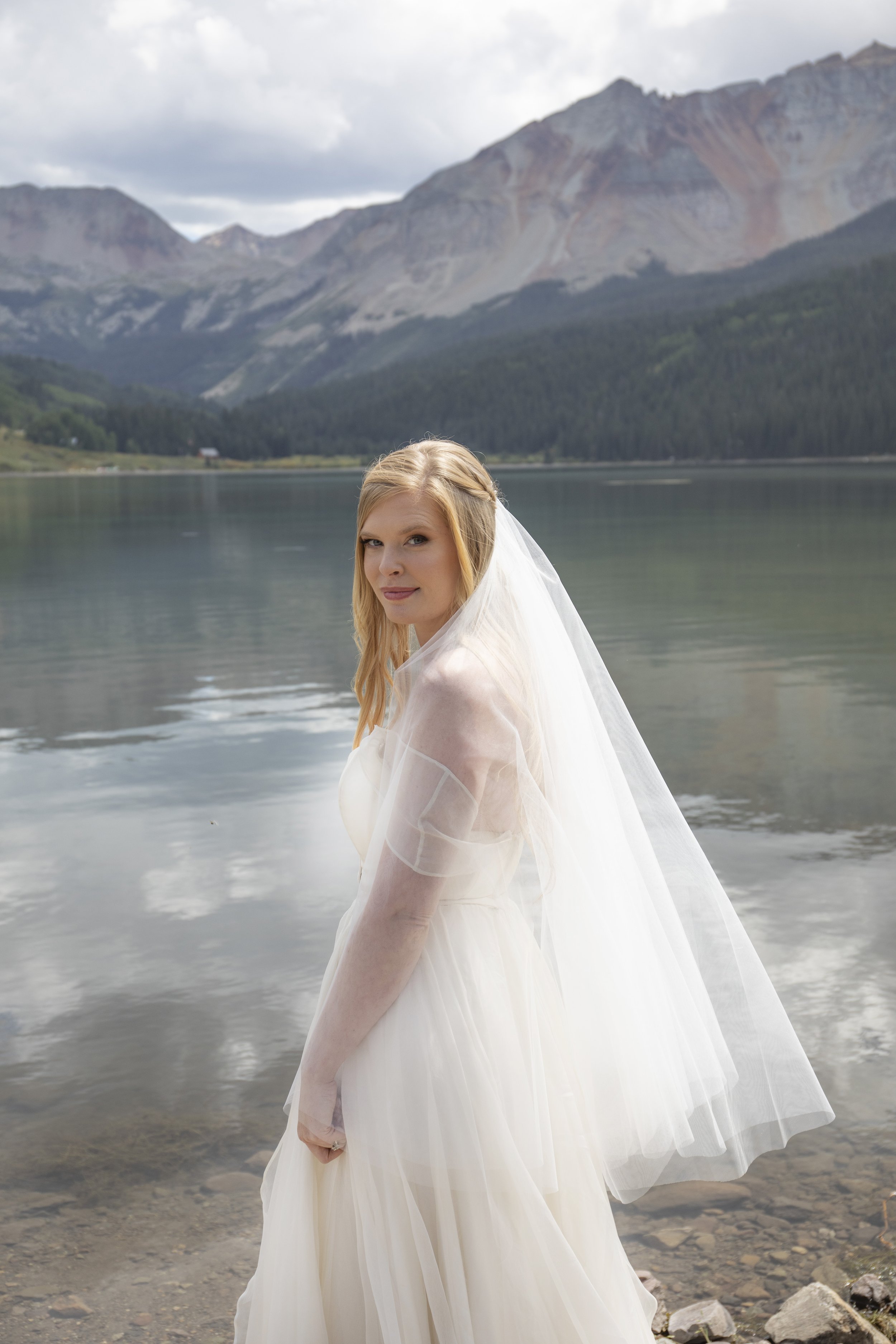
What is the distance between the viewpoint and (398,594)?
113 inches

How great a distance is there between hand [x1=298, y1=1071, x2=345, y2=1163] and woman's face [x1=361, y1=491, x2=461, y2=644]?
111cm

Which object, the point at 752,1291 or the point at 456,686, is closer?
the point at 456,686

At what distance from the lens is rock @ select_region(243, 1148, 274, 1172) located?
514 cm

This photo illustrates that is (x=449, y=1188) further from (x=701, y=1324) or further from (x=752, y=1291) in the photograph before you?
(x=752, y=1291)

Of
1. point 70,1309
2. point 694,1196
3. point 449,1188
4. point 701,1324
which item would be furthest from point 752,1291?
point 70,1309

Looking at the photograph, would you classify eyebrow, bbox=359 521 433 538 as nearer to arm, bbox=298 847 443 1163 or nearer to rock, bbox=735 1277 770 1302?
arm, bbox=298 847 443 1163

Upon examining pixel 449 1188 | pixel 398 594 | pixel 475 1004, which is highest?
pixel 398 594

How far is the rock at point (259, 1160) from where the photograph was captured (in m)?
5.14

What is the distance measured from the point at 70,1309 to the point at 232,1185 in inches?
37.2

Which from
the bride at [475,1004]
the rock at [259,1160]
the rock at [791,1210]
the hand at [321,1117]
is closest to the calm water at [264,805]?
the rock at [259,1160]

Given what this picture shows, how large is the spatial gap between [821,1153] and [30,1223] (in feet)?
10.8

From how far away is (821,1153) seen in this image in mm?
5152

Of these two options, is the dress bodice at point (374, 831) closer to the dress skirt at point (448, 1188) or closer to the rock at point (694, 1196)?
the dress skirt at point (448, 1188)

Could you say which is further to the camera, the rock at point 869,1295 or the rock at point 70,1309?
the rock at point 70,1309
